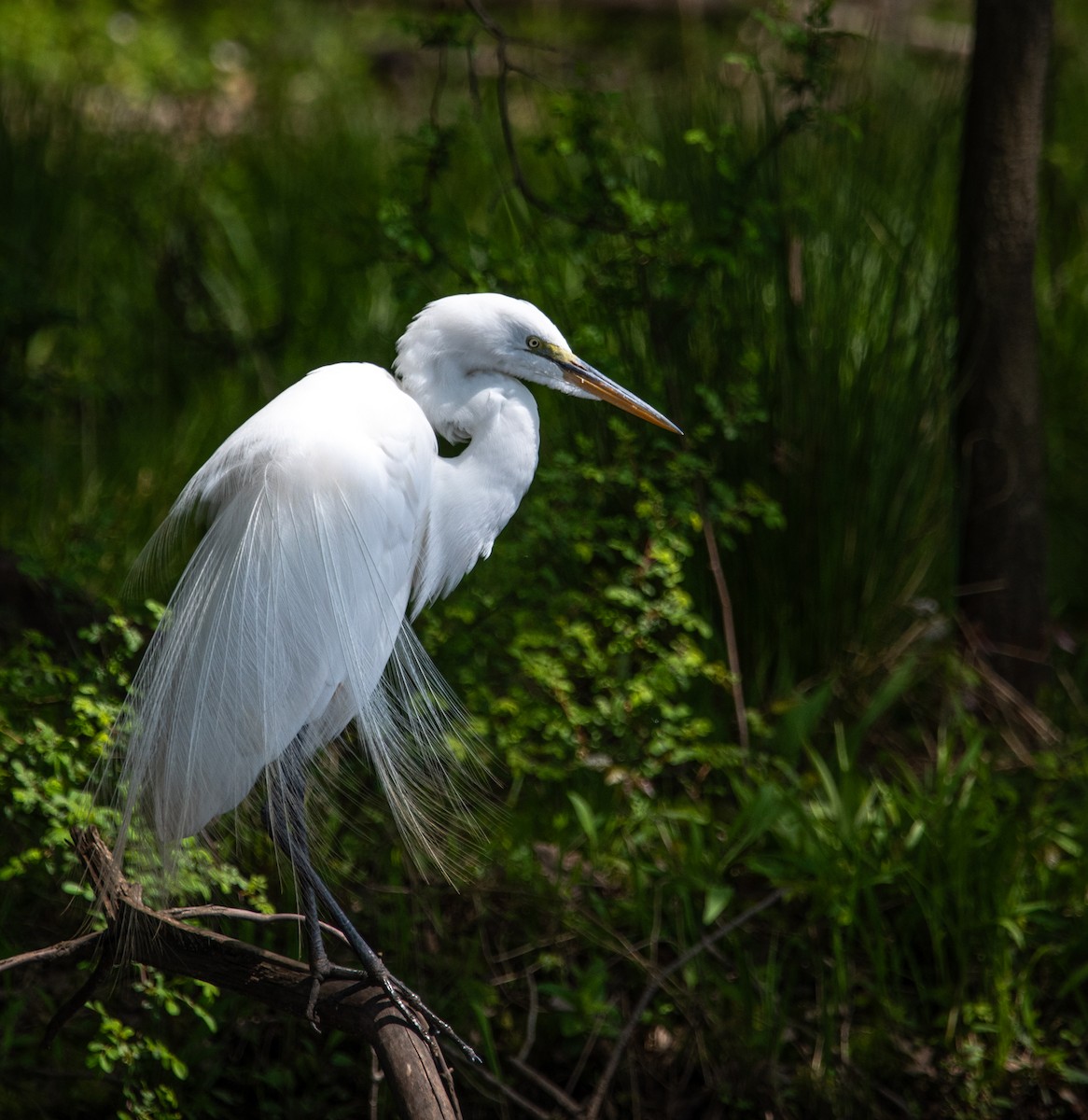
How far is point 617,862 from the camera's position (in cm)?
254

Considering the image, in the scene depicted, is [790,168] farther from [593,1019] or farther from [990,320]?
[593,1019]

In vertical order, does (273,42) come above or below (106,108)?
above

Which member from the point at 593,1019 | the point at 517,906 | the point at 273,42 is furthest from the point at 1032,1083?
the point at 273,42

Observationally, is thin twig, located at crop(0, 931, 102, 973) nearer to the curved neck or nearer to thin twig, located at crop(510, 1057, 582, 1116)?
the curved neck

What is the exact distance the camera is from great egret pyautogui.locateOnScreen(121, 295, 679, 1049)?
1.83 meters

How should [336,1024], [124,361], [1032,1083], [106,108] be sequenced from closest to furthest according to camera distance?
[336,1024] < [1032,1083] < [124,361] < [106,108]

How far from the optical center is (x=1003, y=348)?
2939 mm

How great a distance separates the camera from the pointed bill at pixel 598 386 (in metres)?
1.89

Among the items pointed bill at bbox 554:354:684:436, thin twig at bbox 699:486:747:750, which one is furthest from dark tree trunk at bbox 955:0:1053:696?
pointed bill at bbox 554:354:684:436

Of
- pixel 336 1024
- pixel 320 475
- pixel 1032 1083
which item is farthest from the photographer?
pixel 1032 1083

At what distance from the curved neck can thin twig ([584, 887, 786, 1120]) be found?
2.71 ft

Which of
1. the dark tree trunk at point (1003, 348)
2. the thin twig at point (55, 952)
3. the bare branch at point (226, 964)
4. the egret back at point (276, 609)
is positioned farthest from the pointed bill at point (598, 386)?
the dark tree trunk at point (1003, 348)

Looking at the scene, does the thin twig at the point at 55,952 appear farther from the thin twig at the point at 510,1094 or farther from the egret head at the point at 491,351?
the egret head at the point at 491,351

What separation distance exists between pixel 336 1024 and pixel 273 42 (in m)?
5.67
